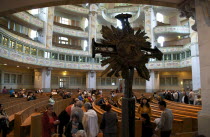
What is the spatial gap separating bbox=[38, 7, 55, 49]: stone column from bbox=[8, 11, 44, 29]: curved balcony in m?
0.72

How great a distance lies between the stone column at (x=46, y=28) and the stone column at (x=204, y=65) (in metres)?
20.7

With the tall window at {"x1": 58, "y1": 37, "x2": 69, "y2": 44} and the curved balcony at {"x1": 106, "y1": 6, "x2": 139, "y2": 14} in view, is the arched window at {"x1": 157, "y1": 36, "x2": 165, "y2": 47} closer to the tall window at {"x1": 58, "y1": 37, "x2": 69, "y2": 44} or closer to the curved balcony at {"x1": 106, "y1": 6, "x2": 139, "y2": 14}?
the curved balcony at {"x1": 106, "y1": 6, "x2": 139, "y2": 14}

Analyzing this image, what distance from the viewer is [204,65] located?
4629 millimetres

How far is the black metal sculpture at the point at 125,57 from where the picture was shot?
3.31 meters

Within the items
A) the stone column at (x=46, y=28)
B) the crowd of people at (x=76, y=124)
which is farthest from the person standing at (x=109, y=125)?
the stone column at (x=46, y=28)

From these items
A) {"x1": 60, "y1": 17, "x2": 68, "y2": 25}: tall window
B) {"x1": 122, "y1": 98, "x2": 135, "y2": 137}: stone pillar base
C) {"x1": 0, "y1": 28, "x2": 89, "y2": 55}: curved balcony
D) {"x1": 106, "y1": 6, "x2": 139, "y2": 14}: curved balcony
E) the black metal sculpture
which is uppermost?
{"x1": 106, "y1": 6, "x2": 139, "y2": 14}: curved balcony

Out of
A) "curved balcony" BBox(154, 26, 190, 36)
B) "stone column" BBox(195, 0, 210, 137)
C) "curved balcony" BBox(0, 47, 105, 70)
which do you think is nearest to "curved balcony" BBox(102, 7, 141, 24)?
"curved balcony" BBox(154, 26, 190, 36)

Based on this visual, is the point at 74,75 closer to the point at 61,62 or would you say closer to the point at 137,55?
the point at 61,62

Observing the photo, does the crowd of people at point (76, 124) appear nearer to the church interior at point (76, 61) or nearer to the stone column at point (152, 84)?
the church interior at point (76, 61)

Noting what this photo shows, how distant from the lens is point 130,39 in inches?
140

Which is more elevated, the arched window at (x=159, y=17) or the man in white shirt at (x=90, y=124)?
the arched window at (x=159, y=17)

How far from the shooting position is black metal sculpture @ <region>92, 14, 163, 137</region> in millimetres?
3312

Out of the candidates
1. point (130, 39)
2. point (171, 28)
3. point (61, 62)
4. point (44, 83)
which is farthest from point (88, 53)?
point (130, 39)

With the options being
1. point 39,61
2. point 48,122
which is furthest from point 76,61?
point 48,122
